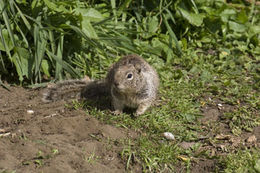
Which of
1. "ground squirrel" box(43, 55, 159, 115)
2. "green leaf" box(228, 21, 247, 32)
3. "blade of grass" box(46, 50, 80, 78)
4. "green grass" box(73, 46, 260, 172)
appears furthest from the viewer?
"green leaf" box(228, 21, 247, 32)

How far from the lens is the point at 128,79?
458 centimetres

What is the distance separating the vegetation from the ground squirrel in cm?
17

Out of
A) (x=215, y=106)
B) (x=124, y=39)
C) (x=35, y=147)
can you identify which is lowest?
(x=215, y=106)

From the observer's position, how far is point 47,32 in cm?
528

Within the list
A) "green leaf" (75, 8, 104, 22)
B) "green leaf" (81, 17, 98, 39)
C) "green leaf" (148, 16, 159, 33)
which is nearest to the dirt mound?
"green leaf" (81, 17, 98, 39)

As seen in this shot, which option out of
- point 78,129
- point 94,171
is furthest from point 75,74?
point 94,171

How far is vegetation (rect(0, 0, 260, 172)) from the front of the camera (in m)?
4.46

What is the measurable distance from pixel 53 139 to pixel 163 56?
2791 mm

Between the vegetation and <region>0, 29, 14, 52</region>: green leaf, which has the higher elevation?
<region>0, 29, 14, 52</region>: green leaf

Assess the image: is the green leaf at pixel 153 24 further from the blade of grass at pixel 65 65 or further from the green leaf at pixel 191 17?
the blade of grass at pixel 65 65

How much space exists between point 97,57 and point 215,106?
179 cm

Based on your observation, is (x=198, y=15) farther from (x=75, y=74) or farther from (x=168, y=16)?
(x=75, y=74)

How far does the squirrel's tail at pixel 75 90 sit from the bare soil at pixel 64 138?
0.10 meters

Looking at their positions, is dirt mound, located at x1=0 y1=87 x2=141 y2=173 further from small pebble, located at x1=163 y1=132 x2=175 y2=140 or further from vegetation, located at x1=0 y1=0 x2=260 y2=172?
small pebble, located at x1=163 y1=132 x2=175 y2=140
